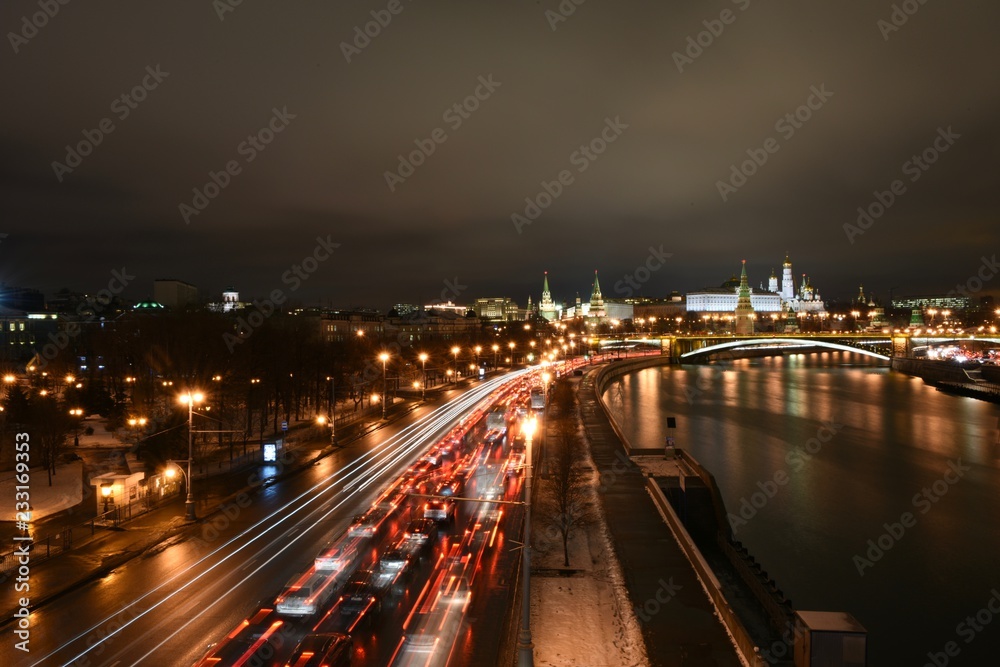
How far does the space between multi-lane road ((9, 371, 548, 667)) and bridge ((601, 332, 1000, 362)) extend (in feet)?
165

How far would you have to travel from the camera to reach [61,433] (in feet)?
54.6

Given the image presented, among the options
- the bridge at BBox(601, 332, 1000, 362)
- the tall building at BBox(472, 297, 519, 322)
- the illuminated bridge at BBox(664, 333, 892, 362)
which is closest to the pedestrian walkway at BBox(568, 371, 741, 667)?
the illuminated bridge at BBox(664, 333, 892, 362)

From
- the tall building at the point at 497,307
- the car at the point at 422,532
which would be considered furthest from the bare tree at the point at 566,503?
the tall building at the point at 497,307

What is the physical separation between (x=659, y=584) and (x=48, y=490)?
14122 mm

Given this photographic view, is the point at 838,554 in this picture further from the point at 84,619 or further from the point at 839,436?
the point at 839,436

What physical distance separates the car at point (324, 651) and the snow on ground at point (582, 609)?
2.17 metres

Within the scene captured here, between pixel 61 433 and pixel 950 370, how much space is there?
5326 centimetres

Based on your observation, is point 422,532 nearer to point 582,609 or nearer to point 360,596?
point 360,596

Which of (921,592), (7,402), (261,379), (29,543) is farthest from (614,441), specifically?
(7,402)

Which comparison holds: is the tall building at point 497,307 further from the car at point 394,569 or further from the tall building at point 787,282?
the car at point 394,569

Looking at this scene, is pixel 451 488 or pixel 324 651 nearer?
pixel 324 651

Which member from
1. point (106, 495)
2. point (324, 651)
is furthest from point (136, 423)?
point (324, 651)

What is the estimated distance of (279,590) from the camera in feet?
27.9

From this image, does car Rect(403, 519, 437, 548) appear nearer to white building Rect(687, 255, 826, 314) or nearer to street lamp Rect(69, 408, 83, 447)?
street lamp Rect(69, 408, 83, 447)
